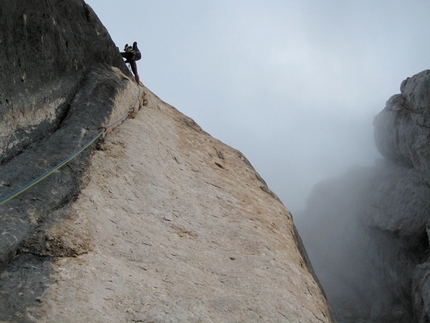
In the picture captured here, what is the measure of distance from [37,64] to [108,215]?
9.93 ft

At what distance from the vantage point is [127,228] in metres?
5.79

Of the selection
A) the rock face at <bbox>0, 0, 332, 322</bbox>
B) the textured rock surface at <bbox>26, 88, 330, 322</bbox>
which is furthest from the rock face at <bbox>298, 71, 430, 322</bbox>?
the rock face at <bbox>0, 0, 332, 322</bbox>

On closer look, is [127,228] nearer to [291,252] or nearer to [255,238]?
[255,238]

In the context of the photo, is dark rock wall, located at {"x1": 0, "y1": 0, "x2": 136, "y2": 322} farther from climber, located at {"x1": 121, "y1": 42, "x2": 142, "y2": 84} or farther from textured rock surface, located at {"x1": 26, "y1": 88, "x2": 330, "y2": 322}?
climber, located at {"x1": 121, "y1": 42, "x2": 142, "y2": 84}

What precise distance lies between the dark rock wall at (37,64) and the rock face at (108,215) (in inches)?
0.9

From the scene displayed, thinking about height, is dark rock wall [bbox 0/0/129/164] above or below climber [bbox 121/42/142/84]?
below

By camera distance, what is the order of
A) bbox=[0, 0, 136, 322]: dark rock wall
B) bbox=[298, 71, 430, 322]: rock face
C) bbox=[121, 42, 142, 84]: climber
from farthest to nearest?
bbox=[298, 71, 430, 322]: rock face < bbox=[121, 42, 142, 84]: climber < bbox=[0, 0, 136, 322]: dark rock wall

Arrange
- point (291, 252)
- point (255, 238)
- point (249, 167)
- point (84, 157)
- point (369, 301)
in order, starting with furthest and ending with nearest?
point (369, 301) < point (249, 167) < point (291, 252) < point (255, 238) < point (84, 157)

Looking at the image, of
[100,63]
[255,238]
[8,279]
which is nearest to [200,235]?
[255,238]

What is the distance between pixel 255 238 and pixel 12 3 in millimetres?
5650

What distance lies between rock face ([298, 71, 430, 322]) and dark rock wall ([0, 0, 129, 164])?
69.5 ft

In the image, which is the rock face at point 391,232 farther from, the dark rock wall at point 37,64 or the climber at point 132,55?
the dark rock wall at point 37,64

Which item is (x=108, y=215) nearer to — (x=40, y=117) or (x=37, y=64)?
(x=40, y=117)

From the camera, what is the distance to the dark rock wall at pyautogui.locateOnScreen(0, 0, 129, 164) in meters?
5.90
